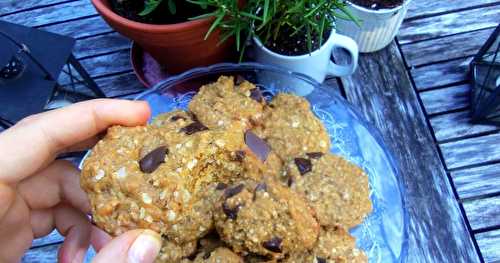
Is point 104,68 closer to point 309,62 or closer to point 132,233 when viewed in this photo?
point 309,62

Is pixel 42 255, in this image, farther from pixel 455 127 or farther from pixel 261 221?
pixel 455 127

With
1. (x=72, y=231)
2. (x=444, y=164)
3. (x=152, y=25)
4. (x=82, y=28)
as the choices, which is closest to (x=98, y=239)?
(x=72, y=231)

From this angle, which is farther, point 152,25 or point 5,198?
point 152,25

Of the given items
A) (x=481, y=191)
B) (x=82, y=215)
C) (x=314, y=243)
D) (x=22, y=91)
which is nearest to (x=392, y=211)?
(x=314, y=243)

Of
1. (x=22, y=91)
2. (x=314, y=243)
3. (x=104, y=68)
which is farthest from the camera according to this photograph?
(x=104, y=68)

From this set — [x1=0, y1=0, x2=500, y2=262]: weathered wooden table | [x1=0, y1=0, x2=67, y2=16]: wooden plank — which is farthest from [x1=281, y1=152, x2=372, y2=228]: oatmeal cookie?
[x1=0, y1=0, x2=67, y2=16]: wooden plank
